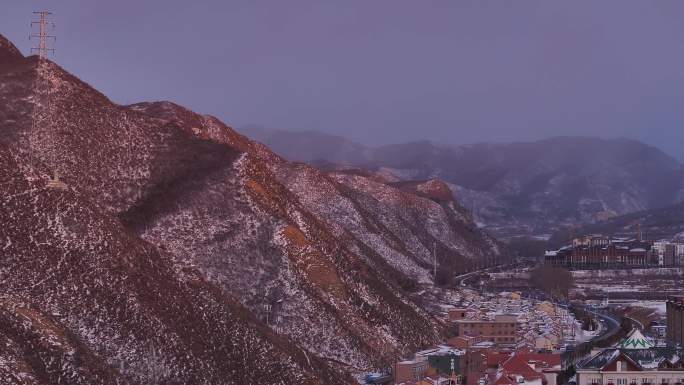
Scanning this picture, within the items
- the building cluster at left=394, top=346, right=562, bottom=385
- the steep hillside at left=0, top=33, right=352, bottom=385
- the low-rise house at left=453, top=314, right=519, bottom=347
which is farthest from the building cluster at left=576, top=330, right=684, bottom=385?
the low-rise house at left=453, top=314, right=519, bottom=347

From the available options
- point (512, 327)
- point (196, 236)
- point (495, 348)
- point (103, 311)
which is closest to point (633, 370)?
point (495, 348)

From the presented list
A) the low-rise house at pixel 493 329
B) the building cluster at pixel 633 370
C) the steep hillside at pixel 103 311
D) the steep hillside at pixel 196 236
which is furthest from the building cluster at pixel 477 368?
the low-rise house at pixel 493 329

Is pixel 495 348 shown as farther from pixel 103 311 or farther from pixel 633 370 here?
pixel 103 311

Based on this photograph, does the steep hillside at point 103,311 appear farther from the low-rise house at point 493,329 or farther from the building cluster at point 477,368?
the low-rise house at point 493,329

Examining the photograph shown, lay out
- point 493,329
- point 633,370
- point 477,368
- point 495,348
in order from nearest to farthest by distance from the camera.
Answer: point 633,370
point 477,368
point 495,348
point 493,329

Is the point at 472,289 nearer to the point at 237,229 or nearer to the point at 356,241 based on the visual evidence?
the point at 356,241

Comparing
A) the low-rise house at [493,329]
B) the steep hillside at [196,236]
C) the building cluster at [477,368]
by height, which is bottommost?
the building cluster at [477,368]

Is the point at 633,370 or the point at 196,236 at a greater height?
the point at 196,236

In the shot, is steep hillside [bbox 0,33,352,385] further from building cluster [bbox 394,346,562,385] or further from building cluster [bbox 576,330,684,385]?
building cluster [bbox 576,330,684,385]

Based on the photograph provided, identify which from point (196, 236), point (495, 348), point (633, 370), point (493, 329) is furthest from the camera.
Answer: point (493, 329)
